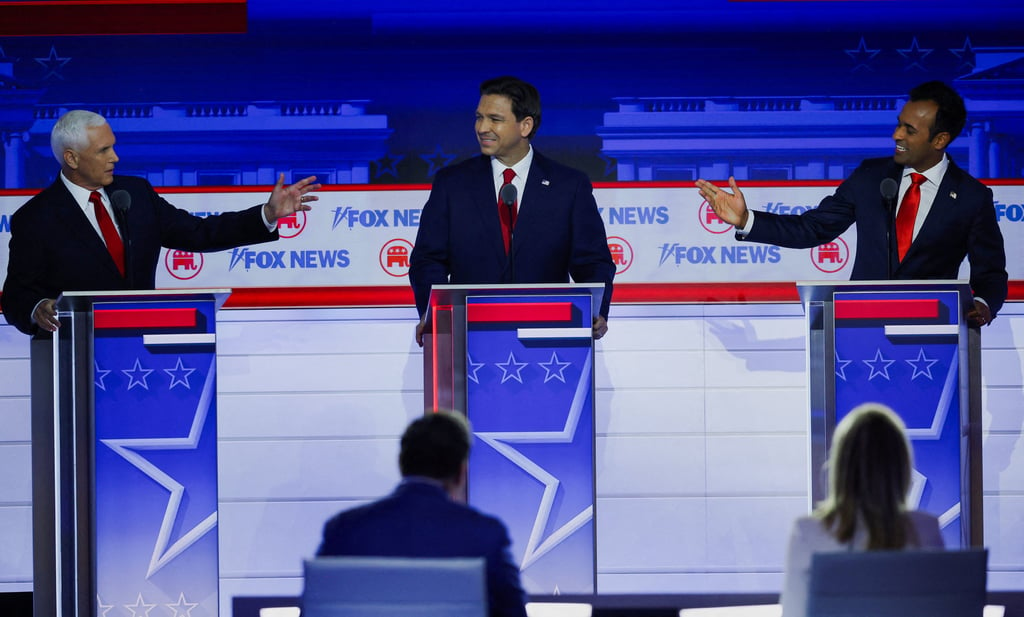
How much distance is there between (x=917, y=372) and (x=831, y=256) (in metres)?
1.70

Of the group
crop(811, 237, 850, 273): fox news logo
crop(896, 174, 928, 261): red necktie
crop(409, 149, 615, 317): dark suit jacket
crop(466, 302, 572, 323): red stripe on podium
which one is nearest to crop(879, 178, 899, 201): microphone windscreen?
crop(896, 174, 928, 261): red necktie

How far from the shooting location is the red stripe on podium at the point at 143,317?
12.6 ft

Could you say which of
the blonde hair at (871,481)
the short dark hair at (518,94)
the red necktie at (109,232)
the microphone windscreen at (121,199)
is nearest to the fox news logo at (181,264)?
the red necktie at (109,232)

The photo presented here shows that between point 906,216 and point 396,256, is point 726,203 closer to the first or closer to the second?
point 906,216

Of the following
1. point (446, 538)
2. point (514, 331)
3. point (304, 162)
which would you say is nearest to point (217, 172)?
point (304, 162)

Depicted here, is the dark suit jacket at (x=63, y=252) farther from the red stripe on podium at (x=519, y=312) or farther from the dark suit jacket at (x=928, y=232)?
the dark suit jacket at (x=928, y=232)

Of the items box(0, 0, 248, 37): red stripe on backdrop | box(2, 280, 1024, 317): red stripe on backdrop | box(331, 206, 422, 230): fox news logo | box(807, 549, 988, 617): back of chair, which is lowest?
box(807, 549, 988, 617): back of chair

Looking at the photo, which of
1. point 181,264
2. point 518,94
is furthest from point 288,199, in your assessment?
point 181,264

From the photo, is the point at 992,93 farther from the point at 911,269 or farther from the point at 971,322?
the point at 971,322

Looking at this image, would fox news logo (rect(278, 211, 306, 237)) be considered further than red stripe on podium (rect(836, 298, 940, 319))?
Yes

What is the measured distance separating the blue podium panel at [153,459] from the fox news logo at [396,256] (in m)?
1.68

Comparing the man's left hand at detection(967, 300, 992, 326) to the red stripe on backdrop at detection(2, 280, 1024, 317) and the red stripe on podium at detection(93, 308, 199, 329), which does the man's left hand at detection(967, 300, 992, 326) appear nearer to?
the red stripe on backdrop at detection(2, 280, 1024, 317)

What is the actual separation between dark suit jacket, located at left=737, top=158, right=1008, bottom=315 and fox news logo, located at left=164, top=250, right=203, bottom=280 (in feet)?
8.01

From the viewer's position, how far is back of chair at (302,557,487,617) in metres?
2.37
